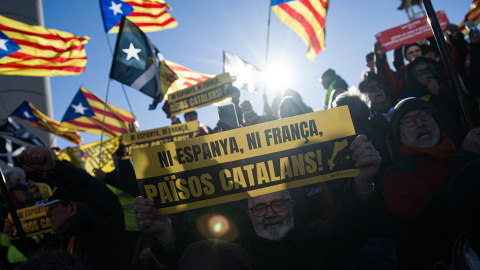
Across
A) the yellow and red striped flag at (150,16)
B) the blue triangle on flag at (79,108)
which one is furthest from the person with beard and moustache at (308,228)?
the blue triangle on flag at (79,108)

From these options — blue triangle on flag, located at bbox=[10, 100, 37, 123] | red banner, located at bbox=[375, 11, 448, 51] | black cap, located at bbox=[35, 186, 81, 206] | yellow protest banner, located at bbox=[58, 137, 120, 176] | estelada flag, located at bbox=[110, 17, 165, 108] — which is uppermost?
blue triangle on flag, located at bbox=[10, 100, 37, 123]

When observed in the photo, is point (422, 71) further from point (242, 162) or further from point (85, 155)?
point (85, 155)

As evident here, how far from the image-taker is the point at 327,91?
16.9 feet

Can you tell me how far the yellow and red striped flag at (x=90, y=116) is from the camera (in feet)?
23.8

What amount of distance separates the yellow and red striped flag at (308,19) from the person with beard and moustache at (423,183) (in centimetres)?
250

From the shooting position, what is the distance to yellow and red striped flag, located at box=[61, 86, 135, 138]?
7.26 meters

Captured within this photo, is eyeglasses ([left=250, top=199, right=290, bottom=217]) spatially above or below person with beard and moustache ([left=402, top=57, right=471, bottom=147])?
below

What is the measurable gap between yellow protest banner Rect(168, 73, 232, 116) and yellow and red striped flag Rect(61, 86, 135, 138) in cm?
271

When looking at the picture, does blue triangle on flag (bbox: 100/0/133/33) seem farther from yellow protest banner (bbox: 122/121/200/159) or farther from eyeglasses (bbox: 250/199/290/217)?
eyeglasses (bbox: 250/199/290/217)

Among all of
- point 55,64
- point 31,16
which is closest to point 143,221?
point 55,64

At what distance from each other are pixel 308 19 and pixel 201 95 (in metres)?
2.13

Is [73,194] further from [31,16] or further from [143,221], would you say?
[31,16]

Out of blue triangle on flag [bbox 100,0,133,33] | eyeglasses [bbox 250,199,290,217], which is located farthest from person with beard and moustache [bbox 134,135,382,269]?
blue triangle on flag [bbox 100,0,133,33]

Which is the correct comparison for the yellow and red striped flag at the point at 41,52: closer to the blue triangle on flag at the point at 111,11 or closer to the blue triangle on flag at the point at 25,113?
the blue triangle on flag at the point at 111,11
